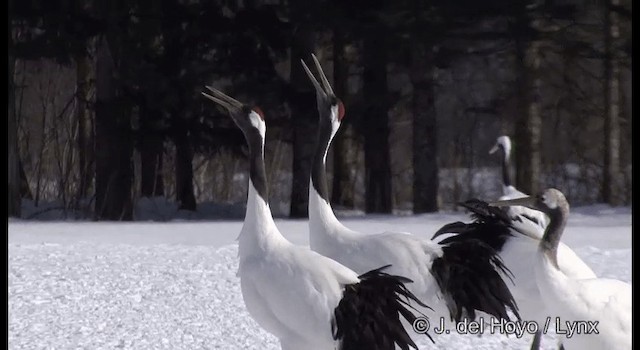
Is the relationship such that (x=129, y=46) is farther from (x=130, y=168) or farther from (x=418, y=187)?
(x=418, y=187)

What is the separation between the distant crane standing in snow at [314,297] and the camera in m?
5.02

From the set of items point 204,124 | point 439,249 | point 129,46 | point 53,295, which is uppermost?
point 129,46

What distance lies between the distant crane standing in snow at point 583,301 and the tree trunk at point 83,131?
1384cm

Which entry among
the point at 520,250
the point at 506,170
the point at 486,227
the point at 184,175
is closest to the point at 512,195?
the point at 506,170

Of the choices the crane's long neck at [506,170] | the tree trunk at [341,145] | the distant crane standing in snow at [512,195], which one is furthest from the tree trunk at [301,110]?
the crane's long neck at [506,170]

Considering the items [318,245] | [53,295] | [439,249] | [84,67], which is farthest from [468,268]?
[84,67]

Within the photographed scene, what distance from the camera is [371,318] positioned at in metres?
5.03

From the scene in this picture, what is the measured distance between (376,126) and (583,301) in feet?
41.7

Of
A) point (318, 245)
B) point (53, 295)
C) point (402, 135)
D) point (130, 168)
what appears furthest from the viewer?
point (402, 135)

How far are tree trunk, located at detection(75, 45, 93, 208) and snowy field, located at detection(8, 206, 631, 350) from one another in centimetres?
299

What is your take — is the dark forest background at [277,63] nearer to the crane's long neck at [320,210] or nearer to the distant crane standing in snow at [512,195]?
the distant crane standing in snow at [512,195]

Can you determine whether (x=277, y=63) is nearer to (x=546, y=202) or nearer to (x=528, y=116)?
(x=528, y=116)

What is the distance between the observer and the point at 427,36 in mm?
16891

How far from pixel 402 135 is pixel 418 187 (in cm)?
887
